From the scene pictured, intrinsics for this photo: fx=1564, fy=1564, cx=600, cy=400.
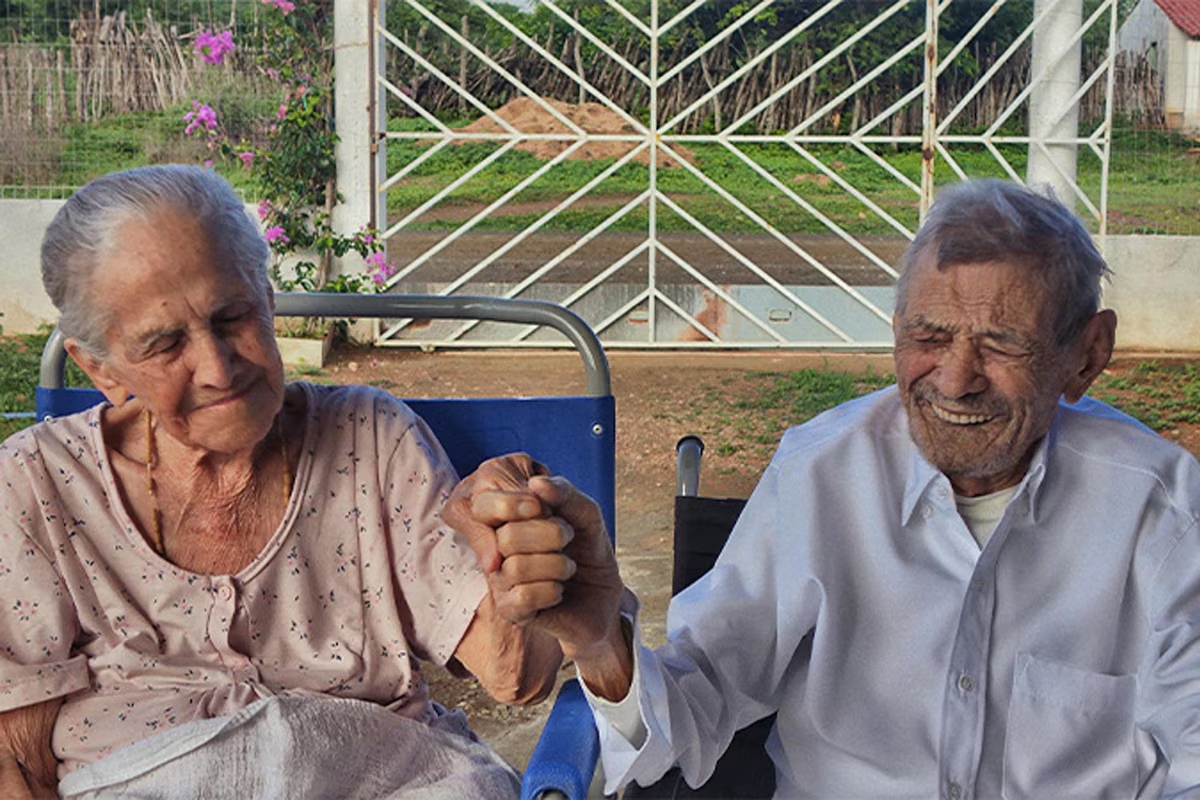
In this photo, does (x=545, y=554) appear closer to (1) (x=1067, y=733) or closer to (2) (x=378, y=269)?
(1) (x=1067, y=733)

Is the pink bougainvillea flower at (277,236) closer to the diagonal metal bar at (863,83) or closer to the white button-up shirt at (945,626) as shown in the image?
the diagonal metal bar at (863,83)

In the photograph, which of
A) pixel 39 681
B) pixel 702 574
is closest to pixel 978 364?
pixel 702 574

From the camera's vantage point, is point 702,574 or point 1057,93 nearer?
point 702,574

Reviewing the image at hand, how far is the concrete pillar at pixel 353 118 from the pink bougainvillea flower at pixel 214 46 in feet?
3.17

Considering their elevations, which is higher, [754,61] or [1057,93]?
[754,61]

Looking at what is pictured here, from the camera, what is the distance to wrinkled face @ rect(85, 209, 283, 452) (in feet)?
5.98

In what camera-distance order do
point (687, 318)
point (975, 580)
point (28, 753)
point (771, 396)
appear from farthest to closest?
1. point (687, 318)
2. point (771, 396)
3. point (28, 753)
4. point (975, 580)

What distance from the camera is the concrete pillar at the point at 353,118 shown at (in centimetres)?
754

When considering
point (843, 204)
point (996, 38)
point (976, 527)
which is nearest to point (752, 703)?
point (976, 527)

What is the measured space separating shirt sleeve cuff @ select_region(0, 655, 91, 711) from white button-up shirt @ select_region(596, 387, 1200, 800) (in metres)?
0.67

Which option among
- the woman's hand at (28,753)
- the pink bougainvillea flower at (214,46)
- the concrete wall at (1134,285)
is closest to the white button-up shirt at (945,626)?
the woman's hand at (28,753)

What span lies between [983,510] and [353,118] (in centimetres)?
619

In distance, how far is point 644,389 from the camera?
292 inches

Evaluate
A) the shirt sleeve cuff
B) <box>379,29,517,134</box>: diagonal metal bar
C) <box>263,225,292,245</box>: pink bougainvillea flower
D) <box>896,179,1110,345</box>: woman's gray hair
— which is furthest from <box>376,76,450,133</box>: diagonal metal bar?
<box>896,179,1110,345</box>: woman's gray hair
